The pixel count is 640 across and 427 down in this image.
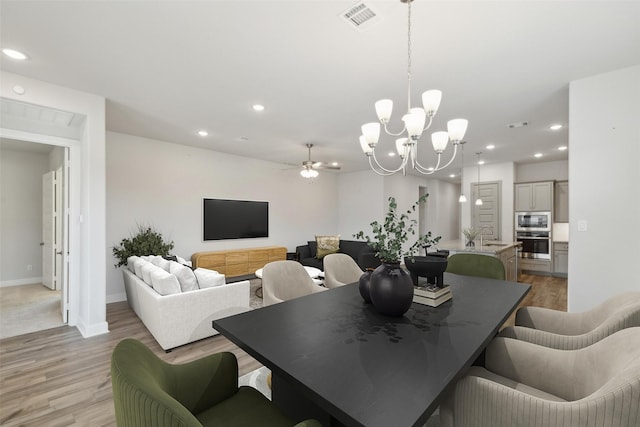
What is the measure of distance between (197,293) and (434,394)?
105 inches

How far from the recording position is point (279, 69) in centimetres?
258

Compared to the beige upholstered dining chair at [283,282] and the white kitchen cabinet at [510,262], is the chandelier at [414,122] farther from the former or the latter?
the white kitchen cabinet at [510,262]

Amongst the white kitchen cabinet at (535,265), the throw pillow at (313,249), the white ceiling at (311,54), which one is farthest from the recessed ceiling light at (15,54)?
the white kitchen cabinet at (535,265)

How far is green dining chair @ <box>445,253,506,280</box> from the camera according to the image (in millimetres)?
2809

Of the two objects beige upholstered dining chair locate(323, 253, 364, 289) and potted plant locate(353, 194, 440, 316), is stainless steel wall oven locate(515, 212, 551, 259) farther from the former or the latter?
potted plant locate(353, 194, 440, 316)

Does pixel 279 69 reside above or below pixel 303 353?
above

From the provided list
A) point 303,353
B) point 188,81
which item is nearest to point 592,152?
point 303,353

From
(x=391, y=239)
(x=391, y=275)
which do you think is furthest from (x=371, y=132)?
(x=391, y=275)

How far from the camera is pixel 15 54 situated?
93.2 inches

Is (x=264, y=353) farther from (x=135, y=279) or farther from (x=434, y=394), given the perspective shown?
(x=135, y=279)

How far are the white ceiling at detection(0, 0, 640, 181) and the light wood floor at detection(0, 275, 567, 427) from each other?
273 cm

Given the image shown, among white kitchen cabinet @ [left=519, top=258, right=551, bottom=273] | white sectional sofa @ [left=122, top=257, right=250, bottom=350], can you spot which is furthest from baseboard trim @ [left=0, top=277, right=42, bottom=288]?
white kitchen cabinet @ [left=519, top=258, right=551, bottom=273]

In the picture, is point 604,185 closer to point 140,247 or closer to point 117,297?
point 140,247

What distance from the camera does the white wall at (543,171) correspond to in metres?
6.59
